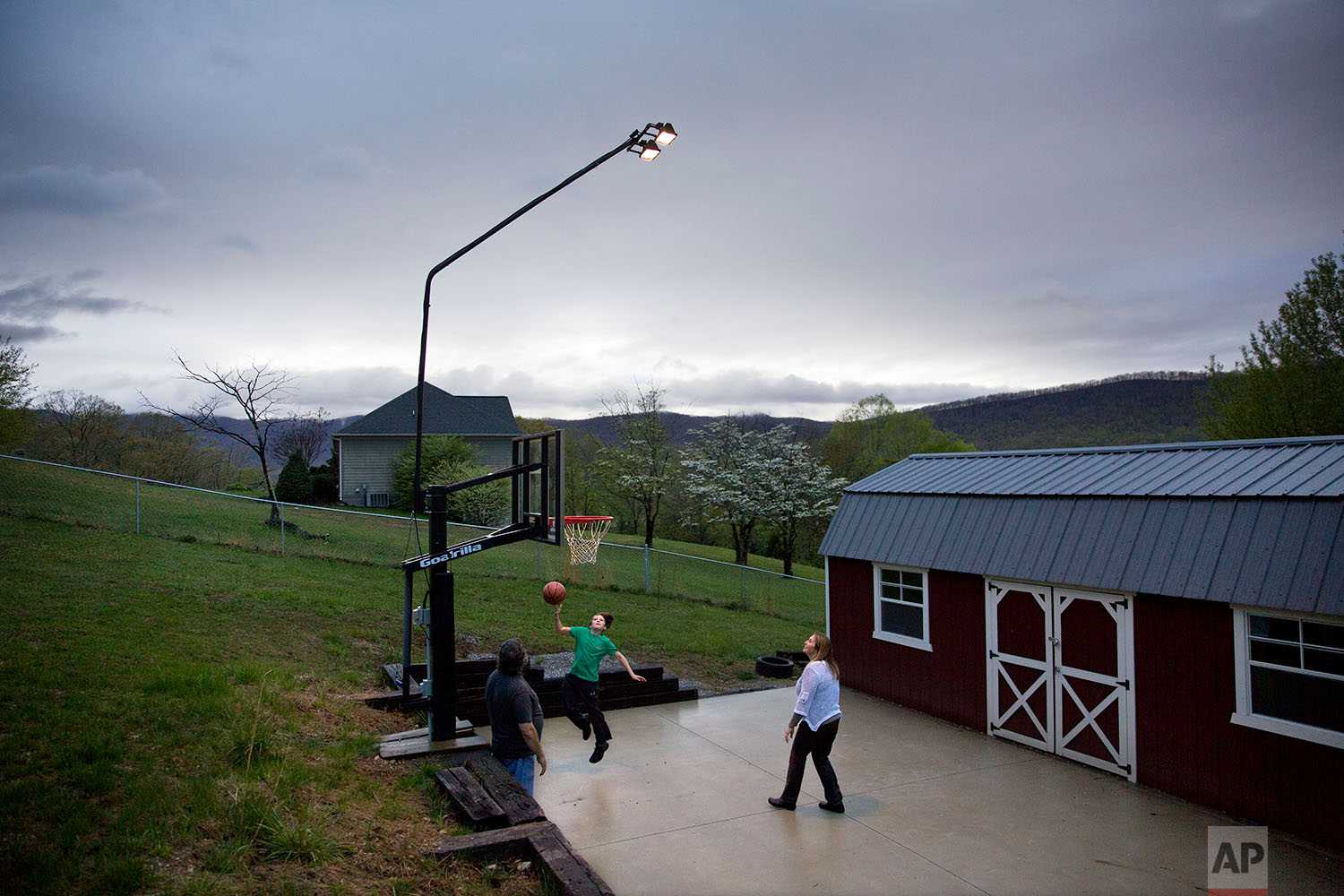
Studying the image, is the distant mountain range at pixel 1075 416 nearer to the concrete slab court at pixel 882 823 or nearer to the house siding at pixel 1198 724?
the house siding at pixel 1198 724

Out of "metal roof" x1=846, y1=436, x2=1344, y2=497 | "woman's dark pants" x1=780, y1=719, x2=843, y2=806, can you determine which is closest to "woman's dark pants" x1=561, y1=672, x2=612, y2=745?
"woman's dark pants" x1=780, y1=719, x2=843, y2=806

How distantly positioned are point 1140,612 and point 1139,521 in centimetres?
107

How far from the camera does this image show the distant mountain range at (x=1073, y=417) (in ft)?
203

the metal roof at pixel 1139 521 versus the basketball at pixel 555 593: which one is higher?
the metal roof at pixel 1139 521

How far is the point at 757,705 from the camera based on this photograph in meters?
12.0

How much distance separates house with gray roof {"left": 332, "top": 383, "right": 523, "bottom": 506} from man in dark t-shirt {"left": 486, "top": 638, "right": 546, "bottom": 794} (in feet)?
106

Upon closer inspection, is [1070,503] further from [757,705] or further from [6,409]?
[6,409]

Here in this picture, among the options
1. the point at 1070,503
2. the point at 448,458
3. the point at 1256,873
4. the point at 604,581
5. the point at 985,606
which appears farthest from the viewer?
the point at 448,458

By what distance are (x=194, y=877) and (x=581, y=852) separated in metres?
3.09

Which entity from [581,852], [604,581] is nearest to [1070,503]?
[581,852]

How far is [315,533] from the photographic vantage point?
22.0 metres

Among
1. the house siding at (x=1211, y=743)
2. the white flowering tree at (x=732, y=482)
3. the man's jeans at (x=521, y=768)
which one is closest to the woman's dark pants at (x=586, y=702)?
the man's jeans at (x=521, y=768)

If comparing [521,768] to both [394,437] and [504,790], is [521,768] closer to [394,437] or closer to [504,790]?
[504,790]

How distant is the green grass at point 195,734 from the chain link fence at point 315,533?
8.70ft
